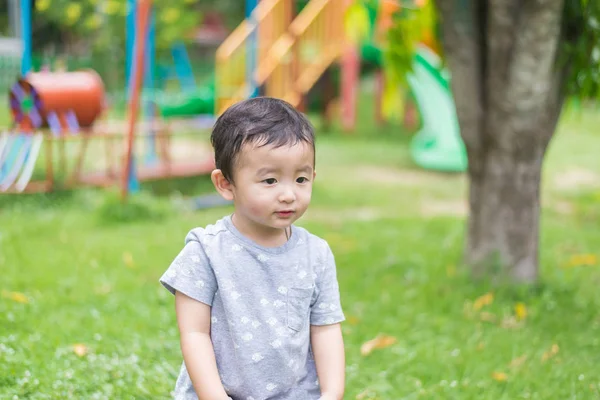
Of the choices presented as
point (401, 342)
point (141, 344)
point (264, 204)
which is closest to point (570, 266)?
point (401, 342)

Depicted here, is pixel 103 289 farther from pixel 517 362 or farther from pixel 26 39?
pixel 26 39

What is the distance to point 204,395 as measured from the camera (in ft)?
6.72

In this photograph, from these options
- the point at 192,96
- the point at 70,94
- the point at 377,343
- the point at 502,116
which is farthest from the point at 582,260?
the point at 192,96

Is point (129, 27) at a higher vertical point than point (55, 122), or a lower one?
higher

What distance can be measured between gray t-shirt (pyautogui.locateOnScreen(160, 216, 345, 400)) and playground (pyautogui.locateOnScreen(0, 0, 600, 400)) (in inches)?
35.3

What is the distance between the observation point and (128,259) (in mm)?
4961

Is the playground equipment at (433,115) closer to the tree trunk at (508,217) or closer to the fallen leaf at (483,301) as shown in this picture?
the tree trunk at (508,217)

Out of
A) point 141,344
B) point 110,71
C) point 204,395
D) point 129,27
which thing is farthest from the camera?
point 110,71

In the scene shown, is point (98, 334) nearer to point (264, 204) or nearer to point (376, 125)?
point (264, 204)

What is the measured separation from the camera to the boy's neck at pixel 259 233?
2.19 m

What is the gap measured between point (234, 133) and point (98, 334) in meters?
1.75

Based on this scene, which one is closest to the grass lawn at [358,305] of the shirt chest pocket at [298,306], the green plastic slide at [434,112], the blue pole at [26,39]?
the shirt chest pocket at [298,306]

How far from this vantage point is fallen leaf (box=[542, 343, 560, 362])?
3.54 meters

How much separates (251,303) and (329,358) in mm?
306
